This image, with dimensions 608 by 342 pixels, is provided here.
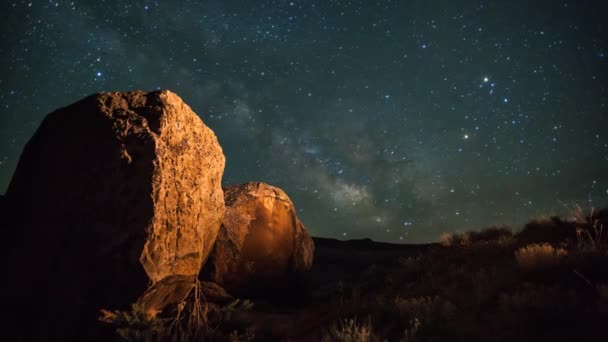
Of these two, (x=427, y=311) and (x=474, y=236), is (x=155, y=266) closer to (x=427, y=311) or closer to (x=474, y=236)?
(x=427, y=311)

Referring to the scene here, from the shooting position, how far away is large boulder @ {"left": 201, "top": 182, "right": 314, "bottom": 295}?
27.8 ft

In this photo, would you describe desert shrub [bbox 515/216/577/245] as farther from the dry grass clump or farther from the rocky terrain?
the dry grass clump

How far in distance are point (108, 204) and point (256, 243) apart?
4586 mm

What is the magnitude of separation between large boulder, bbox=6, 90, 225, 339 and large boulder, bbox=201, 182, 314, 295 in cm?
217

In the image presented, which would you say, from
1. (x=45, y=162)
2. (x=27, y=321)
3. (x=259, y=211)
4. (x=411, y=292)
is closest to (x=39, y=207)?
(x=45, y=162)

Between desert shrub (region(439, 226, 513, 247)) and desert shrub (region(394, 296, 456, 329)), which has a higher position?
desert shrub (region(439, 226, 513, 247))

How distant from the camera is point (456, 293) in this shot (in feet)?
20.3

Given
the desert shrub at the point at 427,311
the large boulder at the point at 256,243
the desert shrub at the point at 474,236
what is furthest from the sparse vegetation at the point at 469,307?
the desert shrub at the point at 474,236

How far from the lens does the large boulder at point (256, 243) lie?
8.48 m

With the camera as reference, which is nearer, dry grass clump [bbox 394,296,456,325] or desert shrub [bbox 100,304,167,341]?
desert shrub [bbox 100,304,167,341]

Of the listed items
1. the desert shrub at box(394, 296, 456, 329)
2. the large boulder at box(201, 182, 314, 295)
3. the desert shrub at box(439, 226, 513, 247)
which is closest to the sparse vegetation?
the desert shrub at box(394, 296, 456, 329)

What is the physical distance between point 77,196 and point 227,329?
3384 mm

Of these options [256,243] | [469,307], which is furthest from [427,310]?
[256,243]

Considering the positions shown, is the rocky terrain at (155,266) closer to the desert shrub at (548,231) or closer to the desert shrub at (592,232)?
the desert shrub at (592,232)
